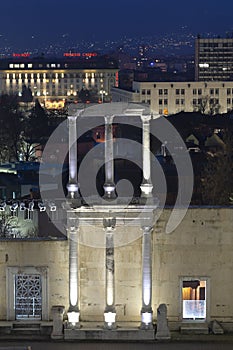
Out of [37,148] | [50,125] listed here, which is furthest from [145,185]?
[50,125]

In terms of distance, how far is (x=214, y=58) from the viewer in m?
165

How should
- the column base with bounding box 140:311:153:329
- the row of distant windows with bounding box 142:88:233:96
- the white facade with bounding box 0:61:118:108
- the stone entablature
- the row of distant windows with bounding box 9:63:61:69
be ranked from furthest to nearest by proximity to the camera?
the row of distant windows with bounding box 9:63:61:69, the white facade with bounding box 0:61:118:108, the row of distant windows with bounding box 142:88:233:96, the stone entablature, the column base with bounding box 140:311:153:329

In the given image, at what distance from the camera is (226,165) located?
44.0 m

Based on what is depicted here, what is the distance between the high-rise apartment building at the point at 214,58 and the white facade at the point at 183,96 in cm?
4224

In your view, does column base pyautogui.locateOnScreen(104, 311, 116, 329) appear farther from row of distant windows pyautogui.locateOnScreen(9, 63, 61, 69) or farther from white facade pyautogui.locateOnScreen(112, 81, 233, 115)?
row of distant windows pyautogui.locateOnScreen(9, 63, 61, 69)

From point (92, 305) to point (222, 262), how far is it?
285cm

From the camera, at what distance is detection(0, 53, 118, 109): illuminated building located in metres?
169

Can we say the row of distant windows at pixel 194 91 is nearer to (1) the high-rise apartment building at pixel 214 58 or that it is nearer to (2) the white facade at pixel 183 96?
(2) the white facade at pixel 183 96

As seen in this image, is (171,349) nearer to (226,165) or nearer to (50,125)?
(226,165)

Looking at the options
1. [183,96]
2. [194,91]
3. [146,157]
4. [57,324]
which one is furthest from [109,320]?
[194,91]

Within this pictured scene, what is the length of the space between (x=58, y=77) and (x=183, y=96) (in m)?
58.7

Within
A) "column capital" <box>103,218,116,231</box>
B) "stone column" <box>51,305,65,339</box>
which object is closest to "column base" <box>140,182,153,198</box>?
"column capital" <box>103,218,116,231</box>

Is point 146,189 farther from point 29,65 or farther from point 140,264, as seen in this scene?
point 29,65

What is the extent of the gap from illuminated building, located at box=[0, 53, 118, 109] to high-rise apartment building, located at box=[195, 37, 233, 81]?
14187 millimetres
